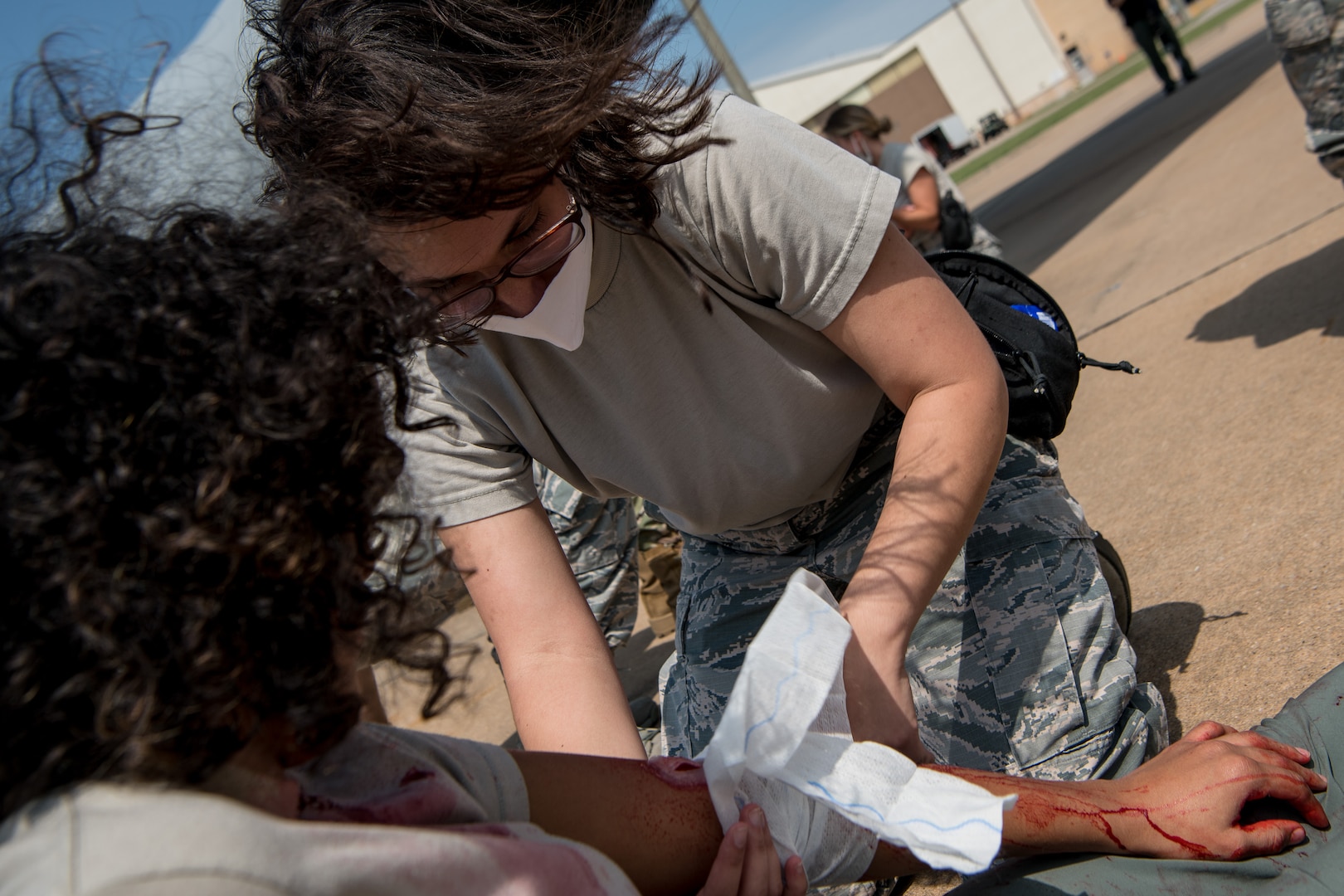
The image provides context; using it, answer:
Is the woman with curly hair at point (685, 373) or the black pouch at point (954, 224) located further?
the black pouch at point (954, 224)

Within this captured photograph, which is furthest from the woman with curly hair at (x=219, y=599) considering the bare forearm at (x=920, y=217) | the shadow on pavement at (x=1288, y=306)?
the bare forearm at (x=920, y=217)

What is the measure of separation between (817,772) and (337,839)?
56 cm

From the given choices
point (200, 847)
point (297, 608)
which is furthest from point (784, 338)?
point (200, 847)

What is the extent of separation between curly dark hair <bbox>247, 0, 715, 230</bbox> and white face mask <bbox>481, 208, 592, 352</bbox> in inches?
3.1

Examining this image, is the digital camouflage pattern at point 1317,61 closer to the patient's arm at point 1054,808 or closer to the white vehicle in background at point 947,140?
the patient's arm at point 1054,808

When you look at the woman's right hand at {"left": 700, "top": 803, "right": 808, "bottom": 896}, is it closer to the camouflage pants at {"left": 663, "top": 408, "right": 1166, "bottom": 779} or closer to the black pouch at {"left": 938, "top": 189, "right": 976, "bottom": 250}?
the camouflage pants at {"left": 663, "top": 408, "right": 1166, "bottom": 779}

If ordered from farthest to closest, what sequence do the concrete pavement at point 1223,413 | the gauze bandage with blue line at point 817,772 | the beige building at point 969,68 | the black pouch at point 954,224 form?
the beige building at point 969,68
the black pouch at point 954,224
the concrete pavement at point 1223,413
the gauze bandage with blue line at point 817,772

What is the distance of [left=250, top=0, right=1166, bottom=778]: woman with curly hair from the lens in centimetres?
148

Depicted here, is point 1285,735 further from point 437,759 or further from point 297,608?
point 297,608

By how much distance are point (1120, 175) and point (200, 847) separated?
30.2ft

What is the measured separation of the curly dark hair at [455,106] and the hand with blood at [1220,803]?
1123 mm

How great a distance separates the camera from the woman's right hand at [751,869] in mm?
1162

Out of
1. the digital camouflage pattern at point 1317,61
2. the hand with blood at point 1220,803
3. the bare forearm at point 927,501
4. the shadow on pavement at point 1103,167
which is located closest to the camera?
the hand with blood at point 1220,803

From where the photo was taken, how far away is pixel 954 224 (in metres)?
5.26
